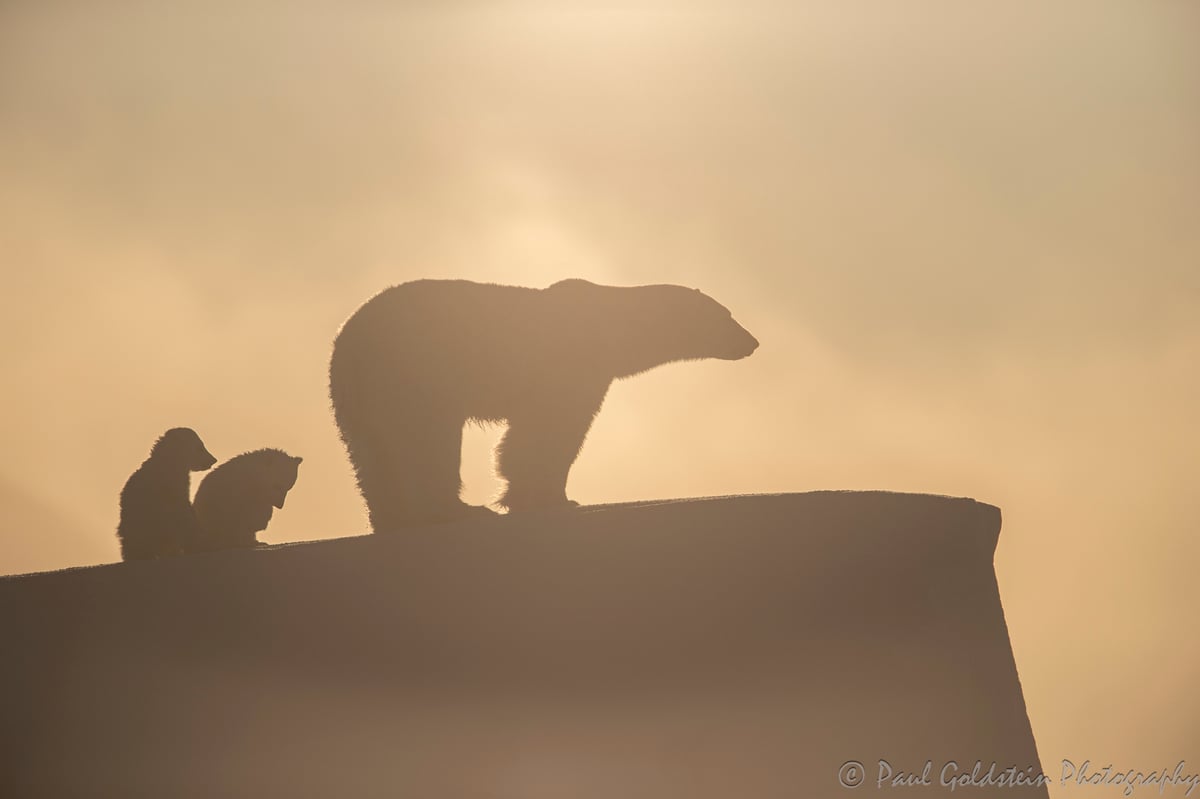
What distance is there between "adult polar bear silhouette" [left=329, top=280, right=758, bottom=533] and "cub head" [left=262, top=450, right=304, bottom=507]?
875mm

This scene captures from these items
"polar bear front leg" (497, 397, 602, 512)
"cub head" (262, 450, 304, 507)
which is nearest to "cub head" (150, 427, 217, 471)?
"cub head" (262, 450, 304, 507)

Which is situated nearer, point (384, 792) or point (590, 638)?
point (384, 792)

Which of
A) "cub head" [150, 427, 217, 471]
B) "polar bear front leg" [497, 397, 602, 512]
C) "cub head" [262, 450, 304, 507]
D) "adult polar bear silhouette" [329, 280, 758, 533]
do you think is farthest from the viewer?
"cub head" [262, 450, 304, 507]

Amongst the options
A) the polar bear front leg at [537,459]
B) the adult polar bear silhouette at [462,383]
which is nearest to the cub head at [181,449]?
the adult polar bear silhouette at [462,383]

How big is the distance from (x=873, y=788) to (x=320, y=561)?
72.8 inches

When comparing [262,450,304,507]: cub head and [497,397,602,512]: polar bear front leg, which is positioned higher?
[262,450,304,507]: cub head

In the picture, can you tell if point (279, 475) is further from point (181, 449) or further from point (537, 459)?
point (537, 459)

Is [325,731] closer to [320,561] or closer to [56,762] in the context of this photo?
[320,561]

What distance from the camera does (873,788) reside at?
9.92 feet

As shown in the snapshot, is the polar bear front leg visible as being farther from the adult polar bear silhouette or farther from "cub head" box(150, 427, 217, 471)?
"cub head" box(150, 427, 217, 471)

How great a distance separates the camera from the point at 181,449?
467 centimetres

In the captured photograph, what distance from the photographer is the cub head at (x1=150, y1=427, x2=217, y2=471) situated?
4.65 metres

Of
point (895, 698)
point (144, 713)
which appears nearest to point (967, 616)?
point (895, 698)

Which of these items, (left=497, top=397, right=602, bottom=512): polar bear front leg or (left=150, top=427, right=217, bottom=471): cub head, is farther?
(left=150, top=427, right=217, bottom=471): cub head
